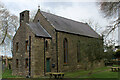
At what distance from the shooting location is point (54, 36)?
23734mm

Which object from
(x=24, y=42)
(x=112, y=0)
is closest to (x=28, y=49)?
(x=24, y=42)

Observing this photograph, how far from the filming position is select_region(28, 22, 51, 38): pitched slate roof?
73.6 ft

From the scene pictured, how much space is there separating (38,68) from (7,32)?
18736mm

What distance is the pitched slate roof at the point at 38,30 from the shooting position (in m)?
22.4

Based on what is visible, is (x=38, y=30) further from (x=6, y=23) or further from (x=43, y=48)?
(x=6, y=23)

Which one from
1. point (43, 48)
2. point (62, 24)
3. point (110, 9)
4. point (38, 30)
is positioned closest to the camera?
point (110, 9)

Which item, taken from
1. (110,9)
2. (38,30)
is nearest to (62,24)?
(38,30)

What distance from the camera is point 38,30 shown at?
78.6ft

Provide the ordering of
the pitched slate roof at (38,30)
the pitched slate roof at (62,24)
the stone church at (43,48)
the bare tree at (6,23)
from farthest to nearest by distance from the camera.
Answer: the bare tree at (6,23) < the pitched slate roof at (62,24) < the pitched slate roof at (38,30) < the stone church at (43,48)

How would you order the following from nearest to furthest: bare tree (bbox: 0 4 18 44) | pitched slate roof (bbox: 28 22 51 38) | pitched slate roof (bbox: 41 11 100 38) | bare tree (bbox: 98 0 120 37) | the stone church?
bare tree (bbox: 98 0 120 37)
the stone church
pitched slate roof (bbox: 28 22 51 38)
pitched slate roof (bbox: 41 11 100 38)
bare tree (bbox: 0 4 18 44)

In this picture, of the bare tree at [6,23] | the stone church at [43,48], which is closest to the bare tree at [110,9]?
the stone church at [43,48]

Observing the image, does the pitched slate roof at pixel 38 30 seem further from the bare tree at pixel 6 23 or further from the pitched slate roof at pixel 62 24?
the bare tree at pixel 6 23

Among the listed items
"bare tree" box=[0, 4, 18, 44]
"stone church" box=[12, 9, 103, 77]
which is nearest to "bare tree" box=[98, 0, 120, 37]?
"stone church" box=[12, 9, 103, 77]

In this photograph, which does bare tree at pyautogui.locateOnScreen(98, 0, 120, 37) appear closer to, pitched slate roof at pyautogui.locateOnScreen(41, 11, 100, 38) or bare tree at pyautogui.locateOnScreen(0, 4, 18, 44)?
pitched slate roof at pyautogui.locateOnScreen(41, 11, 100, 38)
